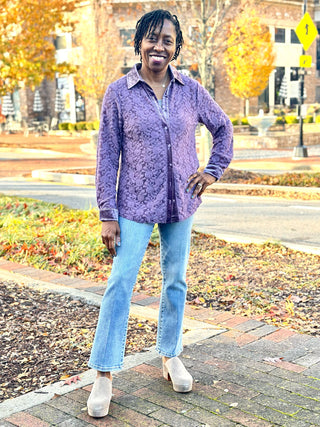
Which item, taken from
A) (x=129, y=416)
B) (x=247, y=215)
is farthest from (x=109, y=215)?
(x=247, y=215)

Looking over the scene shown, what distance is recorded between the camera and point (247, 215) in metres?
10.1

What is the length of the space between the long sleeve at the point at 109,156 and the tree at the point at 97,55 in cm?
3140

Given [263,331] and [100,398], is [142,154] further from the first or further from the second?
[263,331]

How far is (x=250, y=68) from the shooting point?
114 ft

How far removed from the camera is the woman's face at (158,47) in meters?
3.22

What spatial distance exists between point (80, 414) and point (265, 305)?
2.21 meters

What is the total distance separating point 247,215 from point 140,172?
23.0 feet

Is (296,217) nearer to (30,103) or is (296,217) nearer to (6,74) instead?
(6,74)

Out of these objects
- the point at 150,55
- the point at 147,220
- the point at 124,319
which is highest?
the point at 150,55

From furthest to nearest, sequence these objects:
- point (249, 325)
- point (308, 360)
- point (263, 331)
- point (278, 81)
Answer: point (278, 81) < point (249, 325) < point (263, 331) < point (308, 360)

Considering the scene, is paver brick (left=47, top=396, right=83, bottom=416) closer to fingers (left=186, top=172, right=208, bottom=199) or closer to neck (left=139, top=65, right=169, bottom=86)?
fingers (left=186, top=172, right=208, bottom=199)

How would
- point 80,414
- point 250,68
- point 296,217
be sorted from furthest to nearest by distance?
point 250,68
point 296,217
point 80,414

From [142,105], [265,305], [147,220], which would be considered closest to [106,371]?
[147,220]

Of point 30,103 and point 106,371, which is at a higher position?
point 30,103
